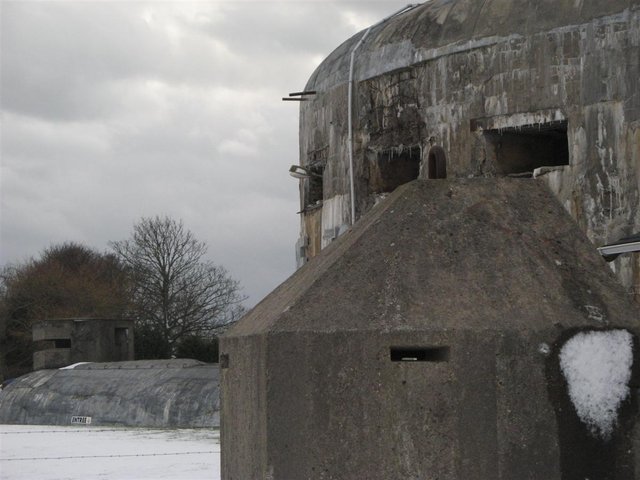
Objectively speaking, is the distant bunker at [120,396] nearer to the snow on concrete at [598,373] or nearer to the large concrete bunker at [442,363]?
the large concrete bunker at [442,363]

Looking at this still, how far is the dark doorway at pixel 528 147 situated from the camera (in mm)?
15805

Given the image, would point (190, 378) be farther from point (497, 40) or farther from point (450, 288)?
point (450, 288)

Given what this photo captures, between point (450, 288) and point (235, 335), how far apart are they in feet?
3.66

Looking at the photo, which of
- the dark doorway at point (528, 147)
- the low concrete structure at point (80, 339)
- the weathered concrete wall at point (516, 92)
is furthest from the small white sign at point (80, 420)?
the dark doorway at point (528, 147)

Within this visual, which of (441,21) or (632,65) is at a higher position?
(441,21)

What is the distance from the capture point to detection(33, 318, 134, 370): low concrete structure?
2498cm

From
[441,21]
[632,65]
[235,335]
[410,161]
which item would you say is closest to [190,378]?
[410,161]

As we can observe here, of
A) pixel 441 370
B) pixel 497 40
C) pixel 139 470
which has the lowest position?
pixel 139 470

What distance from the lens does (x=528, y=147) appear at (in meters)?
16.4

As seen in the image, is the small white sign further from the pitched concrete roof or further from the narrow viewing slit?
the narrow viewing slit

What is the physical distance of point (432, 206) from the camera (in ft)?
16.1

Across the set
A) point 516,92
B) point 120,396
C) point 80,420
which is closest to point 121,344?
point 80,420

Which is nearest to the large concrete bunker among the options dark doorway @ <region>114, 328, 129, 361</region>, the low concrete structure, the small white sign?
the small white sign

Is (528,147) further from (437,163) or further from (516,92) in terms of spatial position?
(437,163)
